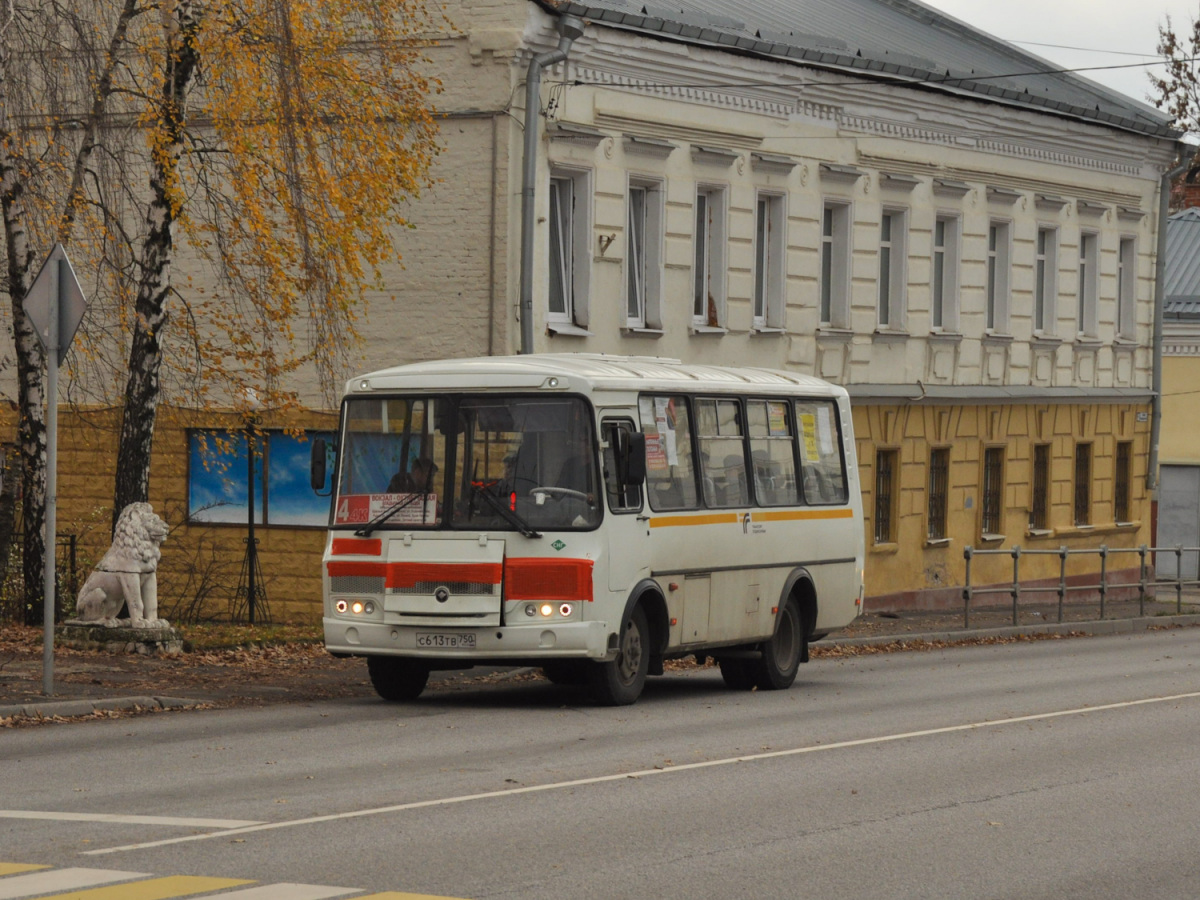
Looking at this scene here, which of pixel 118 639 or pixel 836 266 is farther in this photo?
pixel 836 266

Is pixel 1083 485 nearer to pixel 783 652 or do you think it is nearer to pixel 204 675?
pixel 783 652

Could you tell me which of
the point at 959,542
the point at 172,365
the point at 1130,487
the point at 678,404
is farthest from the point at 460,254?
the point at 1130,487

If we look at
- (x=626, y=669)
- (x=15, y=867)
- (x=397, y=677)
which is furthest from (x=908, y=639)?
(x=15, y=867)

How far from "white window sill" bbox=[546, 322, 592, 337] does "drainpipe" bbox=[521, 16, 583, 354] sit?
604mm

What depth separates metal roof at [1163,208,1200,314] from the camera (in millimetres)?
47625

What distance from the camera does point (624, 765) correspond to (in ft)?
41.7

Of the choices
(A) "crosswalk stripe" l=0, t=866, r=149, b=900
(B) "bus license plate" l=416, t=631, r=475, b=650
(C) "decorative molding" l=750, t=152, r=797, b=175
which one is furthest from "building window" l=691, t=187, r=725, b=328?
(A) "crosswalk stripe" l=0, t=866, r=149, b=900

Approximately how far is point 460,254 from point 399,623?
9969 mm

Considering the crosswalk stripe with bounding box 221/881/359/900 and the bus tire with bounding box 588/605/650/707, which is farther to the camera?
the bus tire with bounding box 588/605/650/707

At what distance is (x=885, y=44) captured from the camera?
35031 millimetres

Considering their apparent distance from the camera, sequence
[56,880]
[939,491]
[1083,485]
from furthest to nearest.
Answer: [1083,485] < [939,491] < [56,880]

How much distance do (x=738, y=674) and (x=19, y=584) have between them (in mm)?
8933

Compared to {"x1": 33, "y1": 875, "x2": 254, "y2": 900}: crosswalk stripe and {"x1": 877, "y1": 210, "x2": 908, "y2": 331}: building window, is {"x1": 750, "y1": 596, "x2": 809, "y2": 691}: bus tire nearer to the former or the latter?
{"x1": 33, "y1": 875, "x2": 254, "y2": 900}: crosswalk stripe

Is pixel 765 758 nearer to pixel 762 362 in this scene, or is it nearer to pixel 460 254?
pixel 460 254
